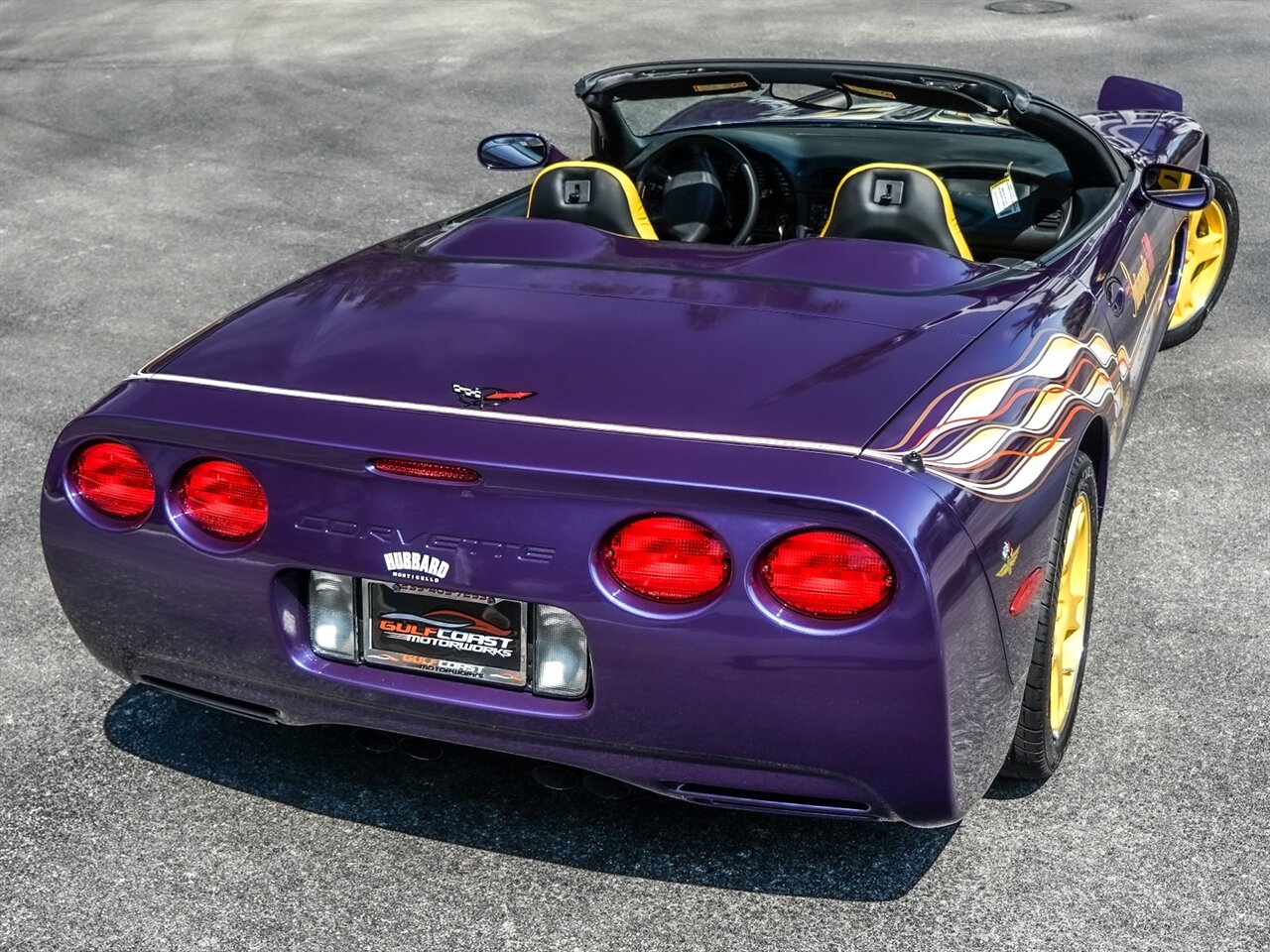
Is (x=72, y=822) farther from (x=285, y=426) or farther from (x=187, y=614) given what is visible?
(x=285, y=426)

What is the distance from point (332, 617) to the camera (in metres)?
3.01

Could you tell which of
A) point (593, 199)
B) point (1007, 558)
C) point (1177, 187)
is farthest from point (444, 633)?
point (1177, 187)

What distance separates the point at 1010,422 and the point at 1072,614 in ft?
2.17

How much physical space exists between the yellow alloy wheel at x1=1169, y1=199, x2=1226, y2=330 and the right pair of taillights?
367 centimetres

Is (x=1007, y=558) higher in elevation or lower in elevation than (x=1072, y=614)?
higher

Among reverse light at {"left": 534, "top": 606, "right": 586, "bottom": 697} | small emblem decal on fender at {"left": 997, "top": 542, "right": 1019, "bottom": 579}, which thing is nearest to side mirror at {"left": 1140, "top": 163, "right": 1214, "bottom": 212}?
small emblem decal on fender at {"left": 997, "top": 542, "right": 1019, "bottom": 579}

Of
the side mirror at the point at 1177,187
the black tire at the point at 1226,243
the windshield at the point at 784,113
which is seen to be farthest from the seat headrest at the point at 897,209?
the black tire at the point at 1226,243

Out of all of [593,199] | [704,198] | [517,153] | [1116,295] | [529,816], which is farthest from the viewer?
[517,153]

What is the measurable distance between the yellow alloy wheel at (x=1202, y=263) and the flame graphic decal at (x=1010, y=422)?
2.60m

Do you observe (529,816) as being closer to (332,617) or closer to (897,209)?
(332,617)

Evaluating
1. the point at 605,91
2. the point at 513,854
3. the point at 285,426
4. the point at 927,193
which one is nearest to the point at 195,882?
the point at 513,854

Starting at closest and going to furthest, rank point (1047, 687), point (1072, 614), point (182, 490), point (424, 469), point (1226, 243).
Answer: point (424, 469)
point (182, 490)
point (1047, 687)
point (1072, 614)
point (1226, 243)

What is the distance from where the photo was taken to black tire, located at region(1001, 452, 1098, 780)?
124 inches

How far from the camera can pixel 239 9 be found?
45.2ft
